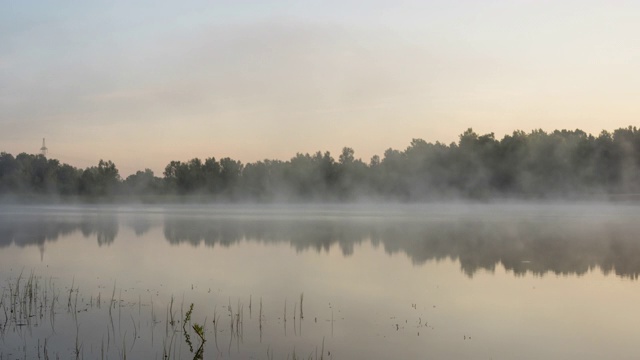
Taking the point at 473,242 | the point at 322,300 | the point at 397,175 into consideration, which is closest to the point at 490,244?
the point at 473,242

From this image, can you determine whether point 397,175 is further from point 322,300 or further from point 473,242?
point 322,300

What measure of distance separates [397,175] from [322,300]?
104 m

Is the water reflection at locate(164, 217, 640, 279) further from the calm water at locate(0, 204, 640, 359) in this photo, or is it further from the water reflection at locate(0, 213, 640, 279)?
the calm water at locate(0, 204, 640, 359)

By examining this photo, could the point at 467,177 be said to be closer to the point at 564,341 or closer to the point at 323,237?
the point at 323,237

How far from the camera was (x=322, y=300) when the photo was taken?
46.1ft

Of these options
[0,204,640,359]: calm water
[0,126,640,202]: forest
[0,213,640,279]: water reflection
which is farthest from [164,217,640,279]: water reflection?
[0,126,640,202]: forest

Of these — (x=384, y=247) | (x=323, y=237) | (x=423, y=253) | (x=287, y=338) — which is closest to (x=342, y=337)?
(x=287, y=338)

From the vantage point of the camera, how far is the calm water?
1005 cm

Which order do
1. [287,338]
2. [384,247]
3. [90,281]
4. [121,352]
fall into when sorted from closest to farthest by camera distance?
[121,352], [287,338], [90,281], [384,247]

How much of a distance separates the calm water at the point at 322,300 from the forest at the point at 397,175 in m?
71.4

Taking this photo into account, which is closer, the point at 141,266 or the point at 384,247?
the point at 141,266

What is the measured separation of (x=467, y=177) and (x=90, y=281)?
94175 millimetres

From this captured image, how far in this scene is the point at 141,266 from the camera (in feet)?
65.4

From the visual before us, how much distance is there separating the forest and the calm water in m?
71.4
